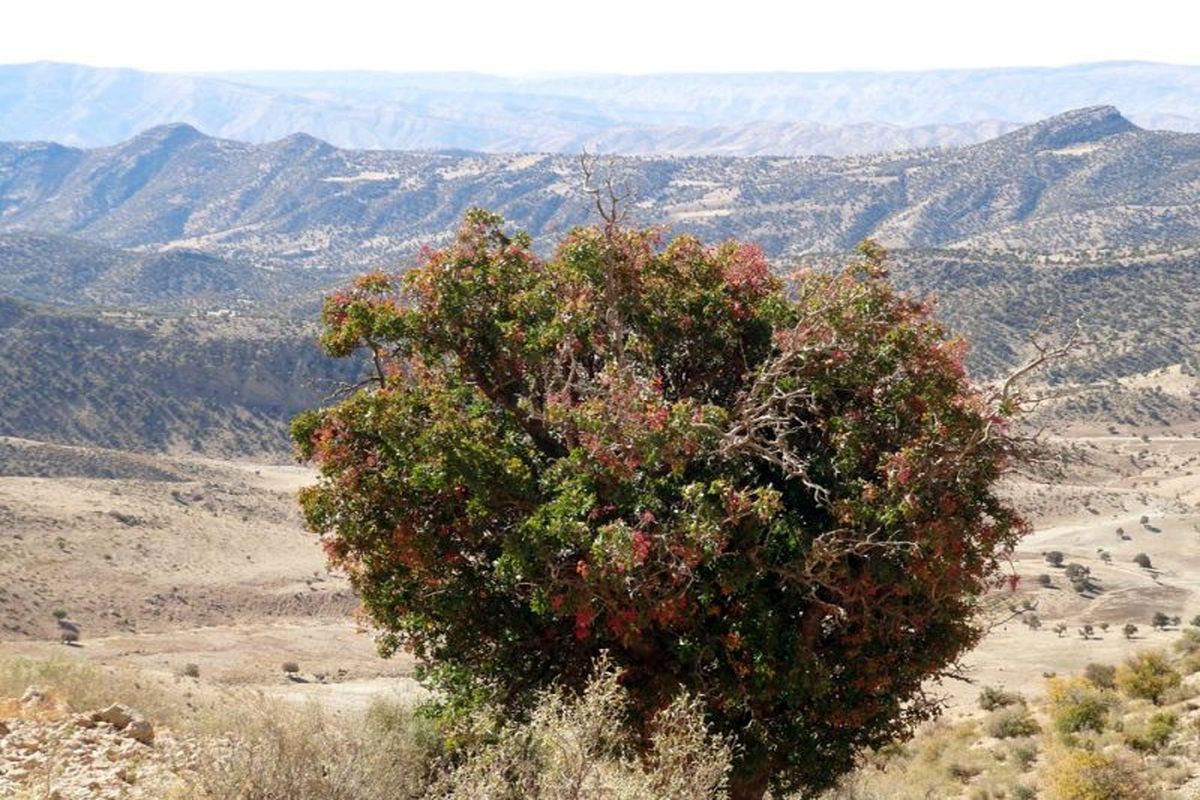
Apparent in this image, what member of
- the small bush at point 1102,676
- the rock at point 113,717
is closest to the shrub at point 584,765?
the rock at point 113,717

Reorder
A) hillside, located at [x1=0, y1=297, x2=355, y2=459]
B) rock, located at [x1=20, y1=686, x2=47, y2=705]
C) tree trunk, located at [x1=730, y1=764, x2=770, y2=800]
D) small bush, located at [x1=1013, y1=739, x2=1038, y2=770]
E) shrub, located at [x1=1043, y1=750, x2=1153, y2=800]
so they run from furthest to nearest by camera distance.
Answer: hillside, located at [x1=0, y1=297, x2=355, y2=459]
small bush, located at [x1=1013, y1=739, x2=1038, y2=770]
rock, located at [x1=20, y1=686, x2=47, y2=705]
shrub, located at [x1=1043, y1=750, x2=1153, y2=800]
tree trunk, located at [x1=730, y1=764, x2=770, y2=800]

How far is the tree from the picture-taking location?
950 cm

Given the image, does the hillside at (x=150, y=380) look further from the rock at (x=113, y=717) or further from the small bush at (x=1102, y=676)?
the rock at (x=113, y=717)

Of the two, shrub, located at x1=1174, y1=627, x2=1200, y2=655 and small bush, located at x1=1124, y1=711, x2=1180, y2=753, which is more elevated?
small bush, located at x1=1124, y1=711, x2=1180, y2=753

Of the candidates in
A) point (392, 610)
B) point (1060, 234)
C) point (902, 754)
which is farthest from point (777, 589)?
point (1060, 234)

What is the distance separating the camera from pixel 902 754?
16.0 m

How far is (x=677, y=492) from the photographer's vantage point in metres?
9.86

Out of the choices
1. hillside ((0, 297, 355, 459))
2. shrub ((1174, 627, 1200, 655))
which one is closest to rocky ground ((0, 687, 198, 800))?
shrub ((1174, 627, 1200, 655))

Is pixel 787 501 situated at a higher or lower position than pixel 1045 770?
higher

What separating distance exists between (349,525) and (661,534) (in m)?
2.98

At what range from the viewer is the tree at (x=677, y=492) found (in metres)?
9.50

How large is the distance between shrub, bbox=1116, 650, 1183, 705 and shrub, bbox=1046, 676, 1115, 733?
1.05ft

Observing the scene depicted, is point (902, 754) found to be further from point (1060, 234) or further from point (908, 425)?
point (1060, 234)

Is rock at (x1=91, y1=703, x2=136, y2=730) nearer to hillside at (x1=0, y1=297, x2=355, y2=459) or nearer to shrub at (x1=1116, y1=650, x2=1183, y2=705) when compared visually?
shrub at (x1=1116, y1=650, x2=1183, y2=705)
